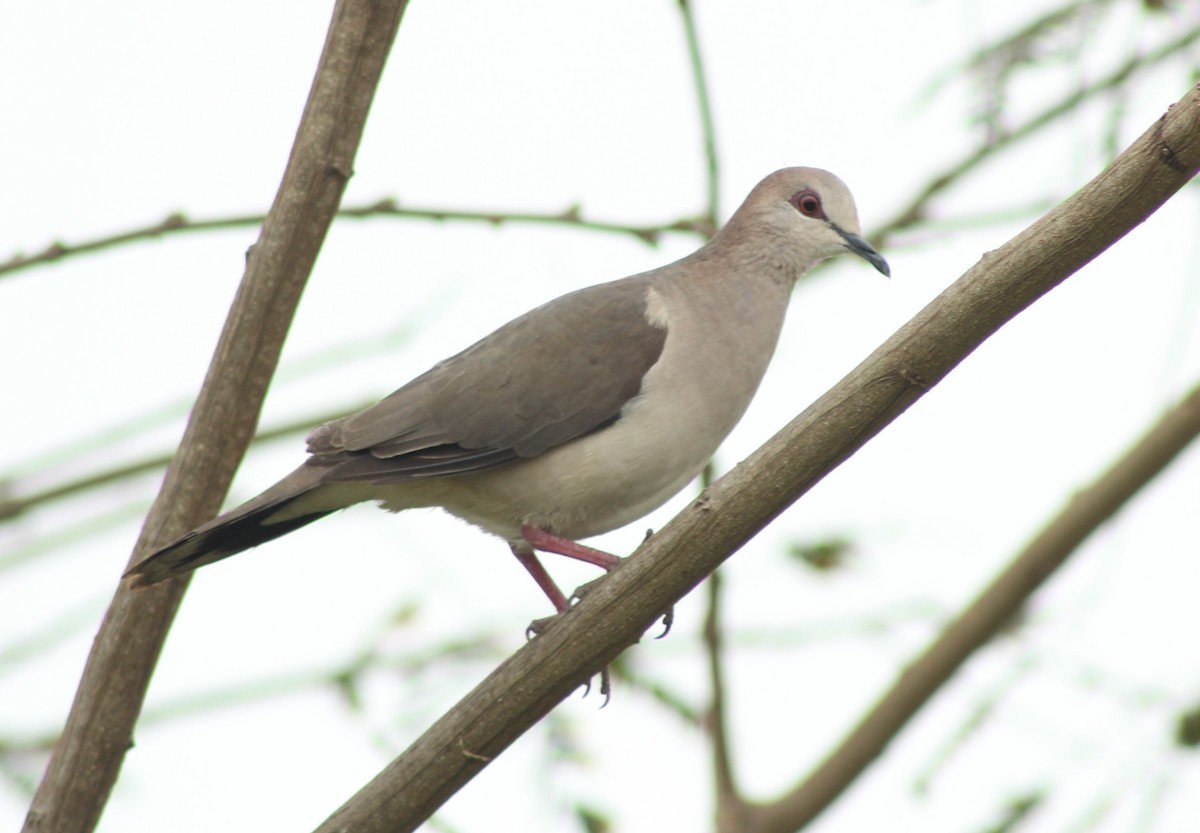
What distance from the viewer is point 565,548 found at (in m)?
4.37

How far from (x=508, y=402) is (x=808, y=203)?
4.75 ft

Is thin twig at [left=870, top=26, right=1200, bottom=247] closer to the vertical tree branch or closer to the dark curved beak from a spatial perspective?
the dark curved beak

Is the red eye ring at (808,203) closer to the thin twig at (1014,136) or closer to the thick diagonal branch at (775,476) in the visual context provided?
the thin twig at (1014,136)

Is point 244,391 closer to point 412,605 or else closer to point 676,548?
point 676,548

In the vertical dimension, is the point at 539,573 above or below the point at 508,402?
below

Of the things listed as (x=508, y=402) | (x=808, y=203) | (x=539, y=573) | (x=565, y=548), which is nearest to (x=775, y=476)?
(x=565, y=548)

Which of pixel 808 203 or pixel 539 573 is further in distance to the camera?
pixel 808 203

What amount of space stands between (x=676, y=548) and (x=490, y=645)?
2.49 m

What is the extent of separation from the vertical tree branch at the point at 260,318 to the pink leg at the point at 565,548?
981mm

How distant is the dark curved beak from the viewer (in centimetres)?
500

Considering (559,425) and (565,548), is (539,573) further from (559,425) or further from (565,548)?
(559,425)

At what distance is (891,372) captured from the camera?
9.45ft

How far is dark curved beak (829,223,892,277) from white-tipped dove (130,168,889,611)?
485 millimetres

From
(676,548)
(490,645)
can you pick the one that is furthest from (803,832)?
(676,548)
